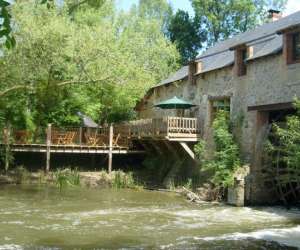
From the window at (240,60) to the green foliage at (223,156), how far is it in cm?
167

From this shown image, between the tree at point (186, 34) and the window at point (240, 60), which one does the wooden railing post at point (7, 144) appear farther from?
the tree at point (186, 34)

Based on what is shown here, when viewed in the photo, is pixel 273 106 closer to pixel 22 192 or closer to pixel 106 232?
pixel 106 232

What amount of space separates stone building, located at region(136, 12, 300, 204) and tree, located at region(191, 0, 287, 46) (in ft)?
55.6

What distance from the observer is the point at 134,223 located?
457 inches

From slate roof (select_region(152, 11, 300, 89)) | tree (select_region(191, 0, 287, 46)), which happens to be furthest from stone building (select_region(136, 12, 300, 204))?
tree (select_region(191, 0, 287, 46))

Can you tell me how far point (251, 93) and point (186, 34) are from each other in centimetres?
2288

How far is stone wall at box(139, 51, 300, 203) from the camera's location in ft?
50.5

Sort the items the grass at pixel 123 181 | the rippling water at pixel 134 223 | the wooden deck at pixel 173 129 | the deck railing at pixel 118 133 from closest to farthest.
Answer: the rippling water at pixel 134 223 → the wooden deck at pixel 173 129 → the deck railing at pixel 118 133 → the grass at pixel 123 181

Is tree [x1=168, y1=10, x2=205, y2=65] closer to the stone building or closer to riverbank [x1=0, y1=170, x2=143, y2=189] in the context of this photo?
the stone building

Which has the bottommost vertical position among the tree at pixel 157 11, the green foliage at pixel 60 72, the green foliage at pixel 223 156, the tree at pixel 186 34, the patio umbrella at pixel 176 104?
the green foliage at pixel 223 156

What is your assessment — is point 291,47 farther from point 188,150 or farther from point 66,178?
point 66,178

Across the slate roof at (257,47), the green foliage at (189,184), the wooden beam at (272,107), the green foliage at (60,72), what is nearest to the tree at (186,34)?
the green foliage at (60,72)

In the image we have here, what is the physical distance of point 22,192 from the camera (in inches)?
693

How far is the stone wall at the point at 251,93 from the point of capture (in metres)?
15.4
